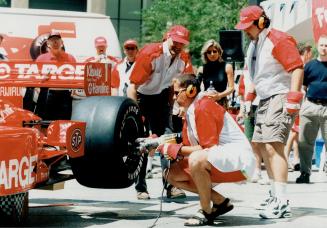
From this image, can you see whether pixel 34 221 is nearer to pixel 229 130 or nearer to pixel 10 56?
pixel 229 130

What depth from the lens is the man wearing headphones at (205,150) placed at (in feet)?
23.3

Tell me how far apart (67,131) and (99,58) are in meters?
6.18

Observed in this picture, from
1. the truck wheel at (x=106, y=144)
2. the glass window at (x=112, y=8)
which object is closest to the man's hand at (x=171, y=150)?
the truck wheel at (x=106, y=144)

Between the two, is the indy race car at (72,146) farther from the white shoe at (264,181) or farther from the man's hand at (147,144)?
the white shoe at (264,181)

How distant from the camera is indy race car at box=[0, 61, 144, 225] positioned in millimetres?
6500

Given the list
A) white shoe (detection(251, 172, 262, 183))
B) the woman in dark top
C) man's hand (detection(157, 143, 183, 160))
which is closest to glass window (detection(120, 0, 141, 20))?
the woman in dark top

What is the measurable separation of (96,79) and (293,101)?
177cm

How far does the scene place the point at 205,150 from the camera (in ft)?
23.4

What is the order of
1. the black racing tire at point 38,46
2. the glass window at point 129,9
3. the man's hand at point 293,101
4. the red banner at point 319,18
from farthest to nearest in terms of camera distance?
the glass window at point 129,9, the red banner at point 319,18, the black racing tire at point 38,46, the man's hand at point 293,101

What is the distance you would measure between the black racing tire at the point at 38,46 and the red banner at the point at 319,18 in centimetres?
468

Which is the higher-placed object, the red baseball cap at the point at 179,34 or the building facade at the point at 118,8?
the building facade at the point at 118,8

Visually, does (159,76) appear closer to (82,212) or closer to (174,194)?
(174,194)

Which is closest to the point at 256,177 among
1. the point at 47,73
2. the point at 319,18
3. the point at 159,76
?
the point at 159,76

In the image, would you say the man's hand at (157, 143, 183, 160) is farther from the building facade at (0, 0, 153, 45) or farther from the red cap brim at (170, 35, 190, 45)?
the building facade at (0, 0, 153, 45)
